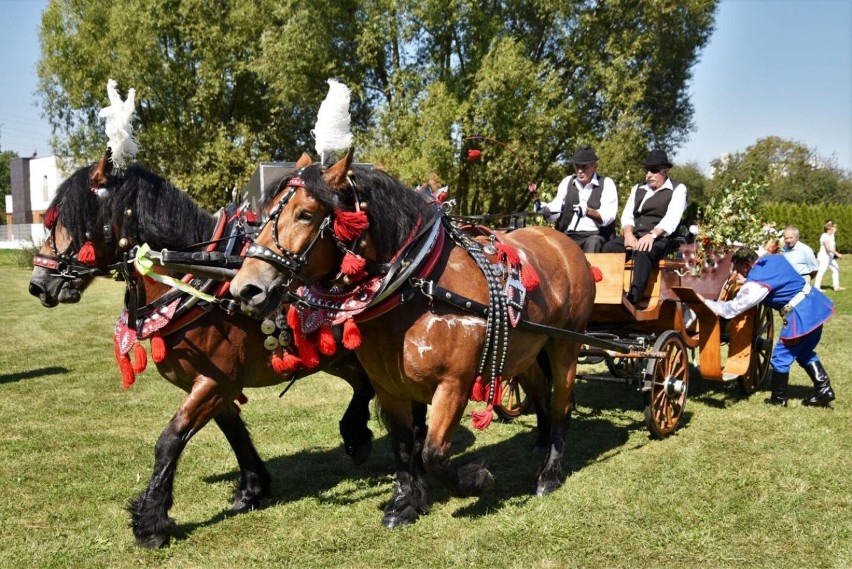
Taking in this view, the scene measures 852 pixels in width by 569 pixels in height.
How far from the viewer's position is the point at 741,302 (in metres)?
7.12

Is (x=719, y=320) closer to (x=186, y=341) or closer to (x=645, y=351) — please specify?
(x=645, y=351)

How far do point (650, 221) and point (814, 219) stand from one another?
27.3m

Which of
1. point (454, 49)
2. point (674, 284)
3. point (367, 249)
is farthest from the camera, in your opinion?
point (454, 49)

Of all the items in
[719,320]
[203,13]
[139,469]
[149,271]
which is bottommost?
[139,469]

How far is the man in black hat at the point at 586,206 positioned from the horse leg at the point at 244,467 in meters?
2.99

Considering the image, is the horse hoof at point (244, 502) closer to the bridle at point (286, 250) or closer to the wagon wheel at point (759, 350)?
the bridle at point (286, 250)

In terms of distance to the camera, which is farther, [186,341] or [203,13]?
[203,13]

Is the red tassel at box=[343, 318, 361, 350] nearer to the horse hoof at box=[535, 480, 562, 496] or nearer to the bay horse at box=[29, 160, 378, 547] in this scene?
the bay horse at box=[29, 160, 378, 547]

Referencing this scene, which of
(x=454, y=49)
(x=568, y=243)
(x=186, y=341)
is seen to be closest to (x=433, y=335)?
(x=186, y=341)

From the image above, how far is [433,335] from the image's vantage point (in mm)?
4160

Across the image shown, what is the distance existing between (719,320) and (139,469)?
533 cm

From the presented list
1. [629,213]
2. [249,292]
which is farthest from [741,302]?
[249,292]

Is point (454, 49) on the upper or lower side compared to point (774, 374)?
upper

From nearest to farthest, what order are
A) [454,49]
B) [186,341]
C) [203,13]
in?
[186,341] < [454,49] < [203,13]
